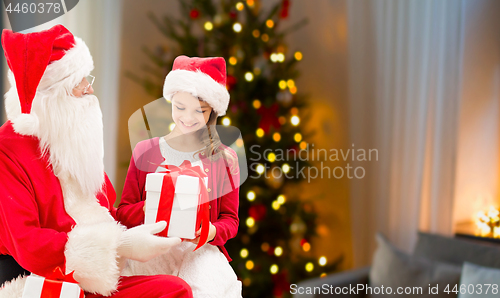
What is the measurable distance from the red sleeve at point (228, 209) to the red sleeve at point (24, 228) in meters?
0.24

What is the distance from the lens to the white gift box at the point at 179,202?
0.54 m

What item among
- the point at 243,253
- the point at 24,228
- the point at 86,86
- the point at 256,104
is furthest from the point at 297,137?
the point at 24,228

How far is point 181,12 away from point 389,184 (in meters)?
1.66

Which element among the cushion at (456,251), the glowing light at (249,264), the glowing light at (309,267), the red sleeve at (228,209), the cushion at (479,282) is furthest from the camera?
the glowing light at (309,267)

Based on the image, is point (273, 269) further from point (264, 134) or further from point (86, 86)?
point (86, 86)

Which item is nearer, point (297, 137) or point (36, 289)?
point (36, 289)

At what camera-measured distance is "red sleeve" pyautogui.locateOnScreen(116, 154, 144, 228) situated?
1.95ft

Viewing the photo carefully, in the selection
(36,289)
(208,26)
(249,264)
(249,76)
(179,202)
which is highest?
(208,26)

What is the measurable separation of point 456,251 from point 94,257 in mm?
1667

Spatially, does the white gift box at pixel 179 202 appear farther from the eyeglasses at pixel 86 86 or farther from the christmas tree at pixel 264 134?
the christmas tree at pixel 264 134

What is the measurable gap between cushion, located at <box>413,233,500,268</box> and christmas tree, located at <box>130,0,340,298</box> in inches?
21.8

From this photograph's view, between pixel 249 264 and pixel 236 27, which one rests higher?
pixel 236 27

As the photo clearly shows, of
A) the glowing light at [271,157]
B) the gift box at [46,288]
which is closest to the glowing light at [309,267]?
the glowing light at [271,157]

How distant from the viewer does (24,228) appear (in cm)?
52
